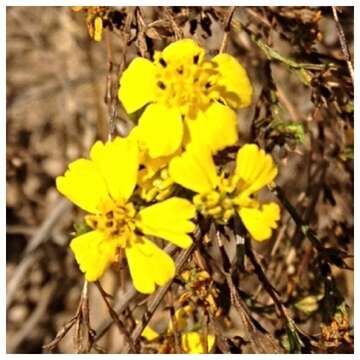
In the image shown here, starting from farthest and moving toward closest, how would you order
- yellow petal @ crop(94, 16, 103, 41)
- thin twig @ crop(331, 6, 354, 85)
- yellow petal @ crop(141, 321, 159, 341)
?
yellow petal @ crop(141, 321, 159, 341) → yellow petal @ crop(94, 16, 103, 41) → thin twig @ crop(331, 6, 354, 85)

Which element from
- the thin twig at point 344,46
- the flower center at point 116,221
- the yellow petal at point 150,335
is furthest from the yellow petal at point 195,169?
the yellow petal at point 150,335

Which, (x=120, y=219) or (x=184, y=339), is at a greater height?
(x=120, y=219)

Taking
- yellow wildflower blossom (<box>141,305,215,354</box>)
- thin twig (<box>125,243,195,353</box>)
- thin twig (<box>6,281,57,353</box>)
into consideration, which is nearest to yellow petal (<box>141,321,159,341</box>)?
yellow wildflower blossom (<box>141,305,215,354</box>)

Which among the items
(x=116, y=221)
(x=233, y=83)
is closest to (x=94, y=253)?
(x=116, y=221)

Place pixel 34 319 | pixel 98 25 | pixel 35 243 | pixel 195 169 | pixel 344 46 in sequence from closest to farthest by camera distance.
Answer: pixel 195 169 → pixel 344 46 → pixel 98 25 → pixel 35 243 → pixel 34 319

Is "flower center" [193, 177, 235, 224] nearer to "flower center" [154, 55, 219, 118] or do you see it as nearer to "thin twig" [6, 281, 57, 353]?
"flower center" [154, 55, 219, 118]

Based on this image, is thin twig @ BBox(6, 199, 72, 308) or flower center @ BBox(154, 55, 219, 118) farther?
thin twig @ BBox(6, 199, 72, 308)

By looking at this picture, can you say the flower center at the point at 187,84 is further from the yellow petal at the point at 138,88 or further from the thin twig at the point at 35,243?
the thin twig at the point at 35,243

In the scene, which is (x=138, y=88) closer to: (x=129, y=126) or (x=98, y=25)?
(x=98, y=25)
